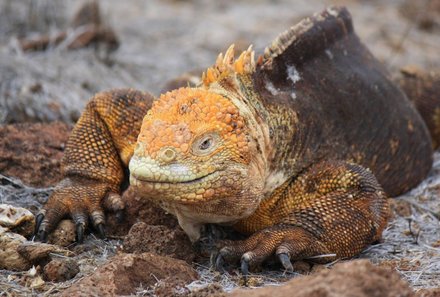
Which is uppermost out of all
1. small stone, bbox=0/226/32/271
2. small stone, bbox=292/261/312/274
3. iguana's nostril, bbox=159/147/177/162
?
iguana's nostril, bbox=159/147/177/162

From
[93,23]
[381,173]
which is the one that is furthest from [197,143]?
[93,23]

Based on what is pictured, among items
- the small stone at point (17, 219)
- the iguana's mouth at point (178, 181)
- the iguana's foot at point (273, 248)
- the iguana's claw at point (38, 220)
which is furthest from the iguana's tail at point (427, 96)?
the small stone at point (17, 219)

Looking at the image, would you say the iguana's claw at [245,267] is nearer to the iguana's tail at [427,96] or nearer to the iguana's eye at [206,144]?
the iguana's eye at [206,144]

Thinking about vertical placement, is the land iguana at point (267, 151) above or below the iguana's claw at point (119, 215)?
above

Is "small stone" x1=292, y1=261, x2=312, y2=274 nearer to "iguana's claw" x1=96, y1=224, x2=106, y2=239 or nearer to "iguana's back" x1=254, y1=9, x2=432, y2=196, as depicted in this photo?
"iguana's back" x1=254, y1=9, x2=432, y2=196

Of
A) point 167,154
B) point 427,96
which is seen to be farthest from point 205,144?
point 427,96

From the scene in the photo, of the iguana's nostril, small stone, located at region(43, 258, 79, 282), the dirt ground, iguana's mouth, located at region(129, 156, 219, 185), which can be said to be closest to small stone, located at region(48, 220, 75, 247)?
the dirt ground

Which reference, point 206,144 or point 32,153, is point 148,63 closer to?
point 32,153

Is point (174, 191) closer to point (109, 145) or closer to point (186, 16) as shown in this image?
point (109, 145)
